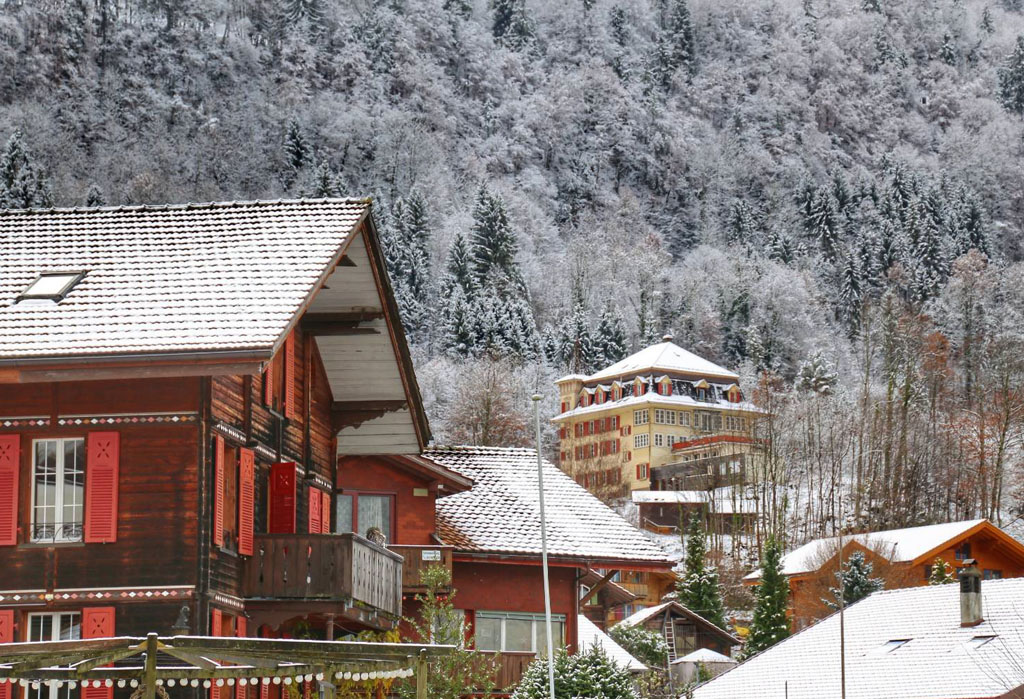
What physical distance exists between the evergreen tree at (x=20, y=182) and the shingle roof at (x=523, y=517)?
110m

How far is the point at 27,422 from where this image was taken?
1160 inches

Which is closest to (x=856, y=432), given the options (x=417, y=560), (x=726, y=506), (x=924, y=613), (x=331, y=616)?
(x=726, y=506)

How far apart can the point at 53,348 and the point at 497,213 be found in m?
169

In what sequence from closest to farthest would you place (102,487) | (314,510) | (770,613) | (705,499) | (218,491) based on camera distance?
(102,487) < (218,491) < (314,510) < (770,613) < (705,499)

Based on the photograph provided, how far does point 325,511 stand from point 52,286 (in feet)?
28.5

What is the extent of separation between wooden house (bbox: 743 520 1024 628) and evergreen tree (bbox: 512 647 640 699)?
131ft

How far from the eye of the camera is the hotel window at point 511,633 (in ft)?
142

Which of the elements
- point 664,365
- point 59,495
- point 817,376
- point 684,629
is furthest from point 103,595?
point 817,376

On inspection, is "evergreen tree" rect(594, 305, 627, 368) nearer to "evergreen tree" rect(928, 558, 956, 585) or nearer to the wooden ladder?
the wooden ladder

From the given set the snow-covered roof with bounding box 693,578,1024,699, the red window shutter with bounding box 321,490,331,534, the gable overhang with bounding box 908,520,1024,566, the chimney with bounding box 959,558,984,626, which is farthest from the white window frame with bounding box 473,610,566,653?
the gable overhang with bounding box 908,520,1024,566

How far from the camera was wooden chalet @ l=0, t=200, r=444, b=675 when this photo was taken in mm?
28469

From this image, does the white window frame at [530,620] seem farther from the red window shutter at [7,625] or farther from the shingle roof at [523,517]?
the red window shutter at [7,625]

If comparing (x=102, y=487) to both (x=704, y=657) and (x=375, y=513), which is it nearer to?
(x=375, y=513)

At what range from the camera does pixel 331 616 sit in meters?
31.3
